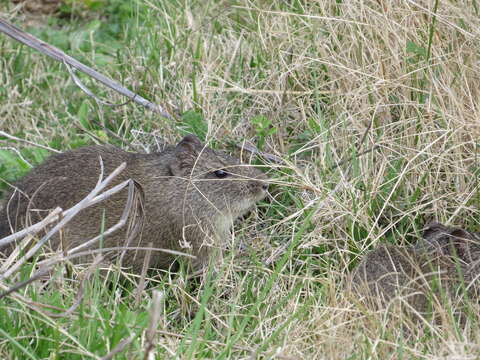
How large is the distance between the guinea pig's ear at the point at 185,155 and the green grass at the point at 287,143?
0.51m

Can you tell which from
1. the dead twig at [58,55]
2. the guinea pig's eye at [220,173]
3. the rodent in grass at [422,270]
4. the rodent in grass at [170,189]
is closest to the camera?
the rodent in grass at [422,270]

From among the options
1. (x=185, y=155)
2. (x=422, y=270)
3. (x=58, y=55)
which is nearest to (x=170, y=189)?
(x=185, y=155)

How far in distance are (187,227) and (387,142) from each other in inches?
52.1

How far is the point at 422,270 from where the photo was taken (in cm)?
463

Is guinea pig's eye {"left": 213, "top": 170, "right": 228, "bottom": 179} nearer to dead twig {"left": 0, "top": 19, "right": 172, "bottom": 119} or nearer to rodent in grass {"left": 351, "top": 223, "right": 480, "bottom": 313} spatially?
dead twig {"left": 0, "top": 19, "right": 172, "bottom": 119}

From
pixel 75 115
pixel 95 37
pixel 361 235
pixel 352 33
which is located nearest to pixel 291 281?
pixel 361 235

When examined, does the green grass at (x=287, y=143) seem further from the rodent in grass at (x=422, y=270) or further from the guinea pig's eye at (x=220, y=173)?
the guinea pig's eye at (x=220, y=173)

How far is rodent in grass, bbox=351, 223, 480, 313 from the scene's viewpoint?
4.38 m

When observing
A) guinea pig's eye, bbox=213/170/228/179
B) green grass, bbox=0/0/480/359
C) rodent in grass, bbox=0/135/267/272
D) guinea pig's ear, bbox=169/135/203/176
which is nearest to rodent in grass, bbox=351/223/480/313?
green grass, bbox=0/0/480/359

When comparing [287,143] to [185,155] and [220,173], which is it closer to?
[220,173]

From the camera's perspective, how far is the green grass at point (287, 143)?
3.98 metres

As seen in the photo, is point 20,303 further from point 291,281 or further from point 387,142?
point 387,142

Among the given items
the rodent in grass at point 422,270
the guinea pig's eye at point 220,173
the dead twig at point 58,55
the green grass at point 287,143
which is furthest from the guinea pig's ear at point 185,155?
the rodent in grass at point 422,270

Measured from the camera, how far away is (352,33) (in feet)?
19.2
